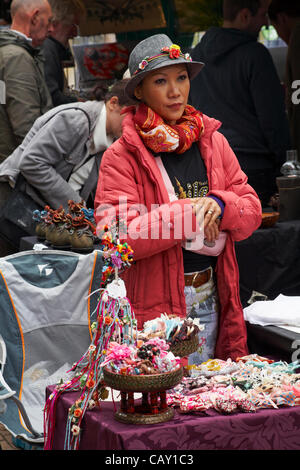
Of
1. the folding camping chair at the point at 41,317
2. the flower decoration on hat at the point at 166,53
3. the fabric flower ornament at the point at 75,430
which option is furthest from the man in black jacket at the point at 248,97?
the fabric flower ornament at the point at 75,430

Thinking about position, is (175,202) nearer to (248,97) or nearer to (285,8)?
(248,97)

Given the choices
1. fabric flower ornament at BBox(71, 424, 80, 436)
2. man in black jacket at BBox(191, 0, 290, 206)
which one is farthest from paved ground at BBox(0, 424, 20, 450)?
man in black jacket at BBox(191, 0, 290, 206)

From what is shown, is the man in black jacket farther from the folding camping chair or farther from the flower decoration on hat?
the flower decoration on hat

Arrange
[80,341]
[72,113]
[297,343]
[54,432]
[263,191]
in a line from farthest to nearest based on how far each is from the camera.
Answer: [263,191], [72,113], [80,341], [297,343], [54,432]

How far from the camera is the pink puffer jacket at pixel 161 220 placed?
236 centimetres

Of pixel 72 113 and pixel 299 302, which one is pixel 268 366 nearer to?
pixel 299 302

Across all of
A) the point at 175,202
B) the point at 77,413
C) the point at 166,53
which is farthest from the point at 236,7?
the point at 77,413

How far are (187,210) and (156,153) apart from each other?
25cm

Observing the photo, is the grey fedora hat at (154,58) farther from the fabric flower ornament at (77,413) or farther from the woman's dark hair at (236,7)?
the woman's dark hair at (236,7)

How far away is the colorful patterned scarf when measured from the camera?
2404 mm

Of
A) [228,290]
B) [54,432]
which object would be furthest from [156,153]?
[54,432]

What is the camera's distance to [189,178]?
249 centimetres

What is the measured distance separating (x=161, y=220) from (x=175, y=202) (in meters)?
0.08

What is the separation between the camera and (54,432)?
2.15 metres
